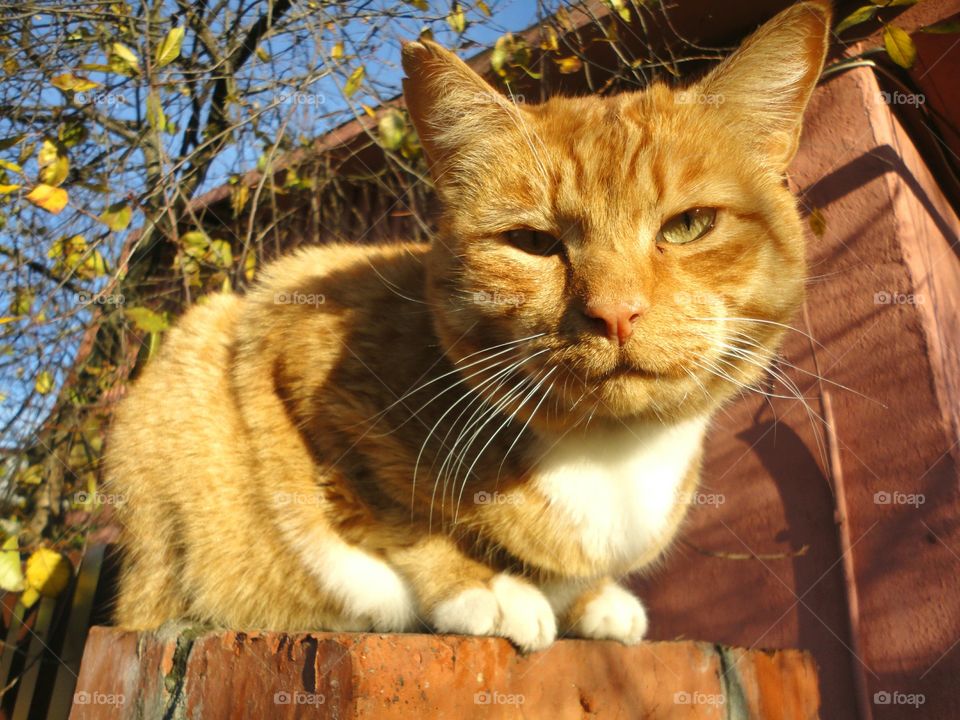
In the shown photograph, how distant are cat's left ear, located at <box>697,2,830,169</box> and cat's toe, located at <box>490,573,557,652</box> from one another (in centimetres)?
129

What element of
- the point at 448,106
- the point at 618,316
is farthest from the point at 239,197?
the point at 618,316

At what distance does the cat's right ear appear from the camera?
6.39 ft

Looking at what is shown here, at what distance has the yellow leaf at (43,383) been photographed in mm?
3061

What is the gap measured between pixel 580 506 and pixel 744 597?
128 centimetres

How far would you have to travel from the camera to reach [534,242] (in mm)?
1867

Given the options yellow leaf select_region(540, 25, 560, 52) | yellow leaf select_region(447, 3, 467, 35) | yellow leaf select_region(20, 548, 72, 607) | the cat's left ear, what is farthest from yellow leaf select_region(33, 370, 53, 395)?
the cat's left ear

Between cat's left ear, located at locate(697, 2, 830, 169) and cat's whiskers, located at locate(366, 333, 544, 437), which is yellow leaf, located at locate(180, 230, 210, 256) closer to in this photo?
cat's whiskers, located at locate(366, 333, 544, 437)

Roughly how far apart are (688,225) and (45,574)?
221 centimetres

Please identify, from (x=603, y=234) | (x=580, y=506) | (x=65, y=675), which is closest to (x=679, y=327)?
(x=603, y=234)

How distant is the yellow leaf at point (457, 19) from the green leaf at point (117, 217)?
1267mm

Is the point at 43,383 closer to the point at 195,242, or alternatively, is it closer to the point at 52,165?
the point at 195,242

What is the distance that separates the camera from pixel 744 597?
275 cm

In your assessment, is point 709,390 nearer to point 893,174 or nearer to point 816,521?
point 816,521

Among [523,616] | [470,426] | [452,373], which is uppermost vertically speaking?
[452,373]
